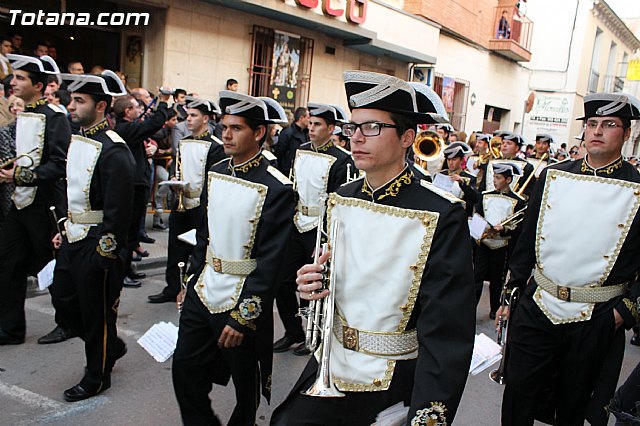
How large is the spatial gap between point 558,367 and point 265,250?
A: 1.99 meters

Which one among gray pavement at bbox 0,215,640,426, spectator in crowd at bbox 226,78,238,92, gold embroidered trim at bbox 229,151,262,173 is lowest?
gray pavement at bbox 0,215,640,426

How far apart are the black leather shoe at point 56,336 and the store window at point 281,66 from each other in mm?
9473

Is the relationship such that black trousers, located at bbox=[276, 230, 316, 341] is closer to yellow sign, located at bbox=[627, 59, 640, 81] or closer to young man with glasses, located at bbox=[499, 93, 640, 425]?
young man with glasses, located at bbox=[499, 93, 640, 425]

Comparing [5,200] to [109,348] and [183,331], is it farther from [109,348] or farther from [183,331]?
[183,331]

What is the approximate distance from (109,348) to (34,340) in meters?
1.41

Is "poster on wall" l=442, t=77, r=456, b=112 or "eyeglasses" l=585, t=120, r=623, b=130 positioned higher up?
"poster on wall" l=442, t=77, r=456, b=112

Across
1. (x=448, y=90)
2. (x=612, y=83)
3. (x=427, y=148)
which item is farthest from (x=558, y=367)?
(x=612, y=83)

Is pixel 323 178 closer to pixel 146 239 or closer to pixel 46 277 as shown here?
pixel 46 277

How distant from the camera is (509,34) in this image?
82.3 ft

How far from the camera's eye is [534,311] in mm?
3732

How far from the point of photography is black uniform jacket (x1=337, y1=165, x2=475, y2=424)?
2.24 m

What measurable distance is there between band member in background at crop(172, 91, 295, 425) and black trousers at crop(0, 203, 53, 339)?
86.0 inches

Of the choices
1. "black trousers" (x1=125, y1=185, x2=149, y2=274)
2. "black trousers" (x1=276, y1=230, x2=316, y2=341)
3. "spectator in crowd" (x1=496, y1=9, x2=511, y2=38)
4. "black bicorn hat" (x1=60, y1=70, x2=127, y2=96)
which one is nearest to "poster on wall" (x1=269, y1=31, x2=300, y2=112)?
"black trousers" (x1=125, y1=185, x2=149, y2=274)

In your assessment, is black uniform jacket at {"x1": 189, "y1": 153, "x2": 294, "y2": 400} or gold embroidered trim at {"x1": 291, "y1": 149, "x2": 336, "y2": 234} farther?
gold embroidered trim at {"x1": 291, "y1": 149, "x2": 336, "y2": 234}
